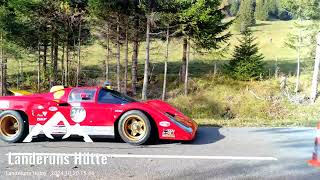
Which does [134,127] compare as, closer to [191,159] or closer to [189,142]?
[189,142]

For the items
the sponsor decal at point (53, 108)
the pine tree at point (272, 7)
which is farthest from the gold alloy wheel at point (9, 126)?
the pine tree at point (272, 7)

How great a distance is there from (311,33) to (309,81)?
12.9 feet

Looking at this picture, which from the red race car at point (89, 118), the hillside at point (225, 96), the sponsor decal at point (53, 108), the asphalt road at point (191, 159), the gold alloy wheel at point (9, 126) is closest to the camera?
the asphalt road at point (191, 159)

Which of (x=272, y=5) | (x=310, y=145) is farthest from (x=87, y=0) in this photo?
(x=272, y=5)

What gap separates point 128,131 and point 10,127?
8.19 ft

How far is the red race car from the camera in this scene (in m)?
6.80

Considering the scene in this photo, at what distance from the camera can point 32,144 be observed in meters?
6.89

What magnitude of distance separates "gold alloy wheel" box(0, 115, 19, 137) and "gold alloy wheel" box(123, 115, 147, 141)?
88.2 inches

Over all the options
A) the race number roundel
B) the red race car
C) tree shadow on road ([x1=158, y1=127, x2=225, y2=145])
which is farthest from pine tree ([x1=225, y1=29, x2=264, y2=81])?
the race number roundel

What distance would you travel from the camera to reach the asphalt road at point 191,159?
5.06 meters

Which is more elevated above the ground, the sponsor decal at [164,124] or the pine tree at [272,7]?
the pine tree at [272,7]

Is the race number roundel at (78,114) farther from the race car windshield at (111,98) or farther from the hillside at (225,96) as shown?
the hillside at (225,96)

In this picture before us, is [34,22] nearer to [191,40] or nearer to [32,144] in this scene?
[191,40]

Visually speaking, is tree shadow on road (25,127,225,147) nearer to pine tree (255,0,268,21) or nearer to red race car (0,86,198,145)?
red race car (0,86,198,145)
